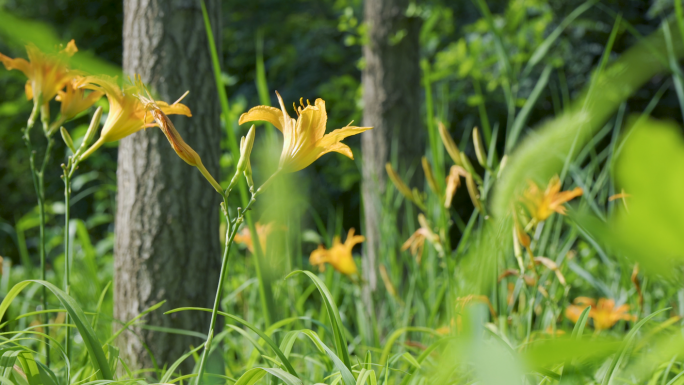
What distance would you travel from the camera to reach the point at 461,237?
A: 7.83ft

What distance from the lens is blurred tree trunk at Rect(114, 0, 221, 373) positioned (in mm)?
1193

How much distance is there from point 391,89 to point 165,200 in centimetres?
133

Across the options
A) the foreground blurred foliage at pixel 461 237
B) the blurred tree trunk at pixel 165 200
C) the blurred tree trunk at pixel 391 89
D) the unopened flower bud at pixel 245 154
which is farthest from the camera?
the blurred tree trunk at pixel 391 89

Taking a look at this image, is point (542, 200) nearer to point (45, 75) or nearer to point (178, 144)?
point (178, 144)

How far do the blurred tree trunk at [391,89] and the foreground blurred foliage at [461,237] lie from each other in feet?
0.35

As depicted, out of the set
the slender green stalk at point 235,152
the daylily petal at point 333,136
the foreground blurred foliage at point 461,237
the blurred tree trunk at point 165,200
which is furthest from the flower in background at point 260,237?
the daylily petal at point 333,136

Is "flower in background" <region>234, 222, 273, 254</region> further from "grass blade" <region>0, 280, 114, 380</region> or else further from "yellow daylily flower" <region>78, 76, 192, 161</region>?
"grass blade" <region>0, 280, 114, 380</region>

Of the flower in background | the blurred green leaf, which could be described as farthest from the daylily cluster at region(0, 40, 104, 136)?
the blurred green leaf

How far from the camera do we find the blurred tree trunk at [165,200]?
119cm

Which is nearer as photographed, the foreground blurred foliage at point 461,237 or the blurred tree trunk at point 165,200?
the foreground blurred foliage at point 461,237

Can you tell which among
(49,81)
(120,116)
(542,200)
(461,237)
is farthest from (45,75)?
(461,237)

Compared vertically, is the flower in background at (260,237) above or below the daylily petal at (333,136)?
below

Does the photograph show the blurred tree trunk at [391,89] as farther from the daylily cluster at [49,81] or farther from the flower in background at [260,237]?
the daylily cluster at [49,81]

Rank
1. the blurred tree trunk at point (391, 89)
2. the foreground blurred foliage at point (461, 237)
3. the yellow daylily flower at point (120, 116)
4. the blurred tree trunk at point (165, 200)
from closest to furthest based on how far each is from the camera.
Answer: the foreground blurred foliage at point (461, 237) → the yellow daylily flower at point (120, 116) → the blurred tree trunk at point (165, 200) → the blurred tree trunk at point (391, 89)
